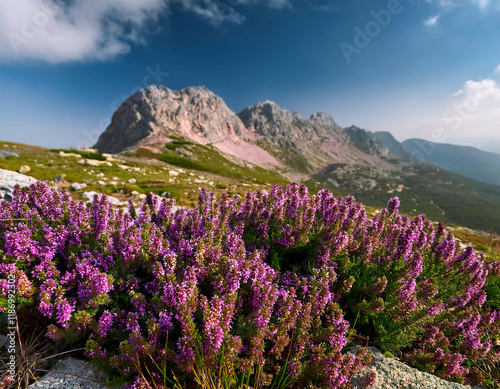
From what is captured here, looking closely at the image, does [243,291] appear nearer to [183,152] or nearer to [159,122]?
[183,152]

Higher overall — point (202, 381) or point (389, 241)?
point (389, 241)

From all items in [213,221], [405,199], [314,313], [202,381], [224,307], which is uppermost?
[213,221]

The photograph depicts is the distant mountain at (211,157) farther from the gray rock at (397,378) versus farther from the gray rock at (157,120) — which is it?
the gray rock at (397,378)

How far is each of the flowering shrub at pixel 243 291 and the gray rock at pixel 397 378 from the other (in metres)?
0.26

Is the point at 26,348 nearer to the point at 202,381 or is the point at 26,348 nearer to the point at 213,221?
the point at 202,381

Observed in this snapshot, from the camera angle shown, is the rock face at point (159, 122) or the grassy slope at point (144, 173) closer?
the grassy slope at point (144, 173)

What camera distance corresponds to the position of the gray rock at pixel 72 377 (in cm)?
245

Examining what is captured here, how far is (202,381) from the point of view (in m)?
2.34

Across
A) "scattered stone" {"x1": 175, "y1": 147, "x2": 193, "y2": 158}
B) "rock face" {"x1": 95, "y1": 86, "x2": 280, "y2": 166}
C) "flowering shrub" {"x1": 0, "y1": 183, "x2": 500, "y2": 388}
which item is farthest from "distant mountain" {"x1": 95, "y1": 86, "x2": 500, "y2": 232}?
"flowering shrub" {"x1": 0, "y1": 183, "x2": 500, "y2": 388}

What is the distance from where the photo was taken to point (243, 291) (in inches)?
123

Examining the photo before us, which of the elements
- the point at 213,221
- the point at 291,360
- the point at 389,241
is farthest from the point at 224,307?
the point at 389,241

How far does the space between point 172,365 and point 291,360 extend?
1.34 meters

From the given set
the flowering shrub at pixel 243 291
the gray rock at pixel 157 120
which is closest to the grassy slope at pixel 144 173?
Answer: the flowering shrub at pixel 243 291

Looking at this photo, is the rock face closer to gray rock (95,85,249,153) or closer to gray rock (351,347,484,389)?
gray rock (95,85,249,153)
